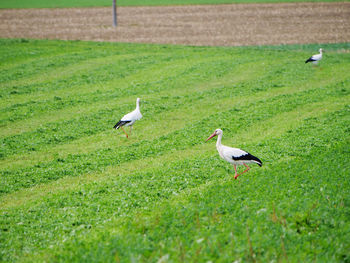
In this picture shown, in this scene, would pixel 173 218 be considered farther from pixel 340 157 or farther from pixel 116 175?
pixel 340 157

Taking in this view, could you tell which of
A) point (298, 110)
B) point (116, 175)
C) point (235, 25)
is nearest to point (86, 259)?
point (116, 175)

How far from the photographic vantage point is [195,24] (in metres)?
55.9

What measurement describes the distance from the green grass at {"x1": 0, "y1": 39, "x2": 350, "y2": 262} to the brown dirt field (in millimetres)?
11678

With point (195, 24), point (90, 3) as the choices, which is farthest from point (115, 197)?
point (90, 3)

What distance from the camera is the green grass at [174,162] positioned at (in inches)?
382

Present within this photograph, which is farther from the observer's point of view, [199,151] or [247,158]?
[199,151]

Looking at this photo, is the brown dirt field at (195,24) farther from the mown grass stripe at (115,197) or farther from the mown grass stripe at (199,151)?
the mown grass stripe at (115,197)

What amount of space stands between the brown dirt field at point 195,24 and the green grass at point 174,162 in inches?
460

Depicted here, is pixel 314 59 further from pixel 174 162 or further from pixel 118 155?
pixel 118 155

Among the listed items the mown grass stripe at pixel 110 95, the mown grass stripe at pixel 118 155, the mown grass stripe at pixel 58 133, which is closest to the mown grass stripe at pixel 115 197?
the mown grass stripe at pixel 118 155

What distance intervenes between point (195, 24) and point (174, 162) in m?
42.7

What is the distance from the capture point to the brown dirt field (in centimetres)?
4641

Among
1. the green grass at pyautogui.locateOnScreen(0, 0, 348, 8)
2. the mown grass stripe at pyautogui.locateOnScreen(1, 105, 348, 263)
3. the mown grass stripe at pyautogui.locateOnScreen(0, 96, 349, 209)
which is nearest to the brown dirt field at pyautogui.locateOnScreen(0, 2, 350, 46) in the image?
the green grass at pyautogui.locateOnScreen(0, 0, 348, 8)

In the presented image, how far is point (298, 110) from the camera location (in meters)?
22.8
